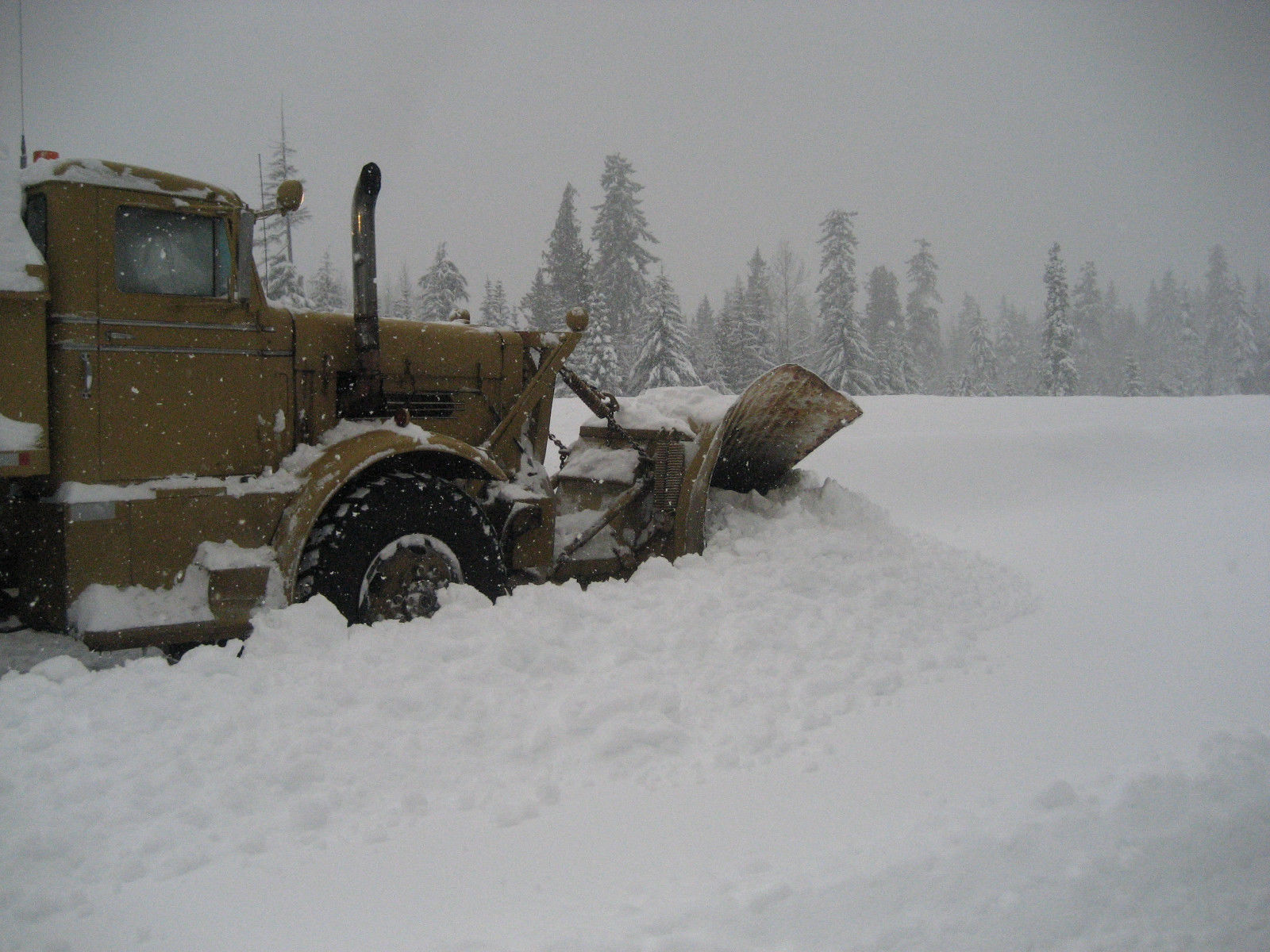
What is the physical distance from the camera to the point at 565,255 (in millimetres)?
36688

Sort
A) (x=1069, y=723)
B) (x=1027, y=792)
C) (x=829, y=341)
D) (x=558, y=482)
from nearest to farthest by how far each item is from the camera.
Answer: (x=1027, y=792)
(x=1069, y=723)
(x=558, y=482)
(x=829, y=341)

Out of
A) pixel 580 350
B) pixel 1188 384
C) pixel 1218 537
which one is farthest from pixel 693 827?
pixel 1188 384

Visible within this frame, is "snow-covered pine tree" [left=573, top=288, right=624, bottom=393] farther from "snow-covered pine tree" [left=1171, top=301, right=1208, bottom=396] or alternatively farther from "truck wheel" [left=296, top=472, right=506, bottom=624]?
"snow-covered pine tree" [left=1171, top=301, right=1208, bottom=396]

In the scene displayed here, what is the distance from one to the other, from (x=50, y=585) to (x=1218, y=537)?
10.2m

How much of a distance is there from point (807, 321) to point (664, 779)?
69.4 meters

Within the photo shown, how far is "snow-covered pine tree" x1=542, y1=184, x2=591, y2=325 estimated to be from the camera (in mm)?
35688

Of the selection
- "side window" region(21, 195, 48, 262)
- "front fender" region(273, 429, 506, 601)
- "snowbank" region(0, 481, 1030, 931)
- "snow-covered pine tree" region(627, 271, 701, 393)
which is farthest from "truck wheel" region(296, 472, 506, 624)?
"snow-covered pine tree" region(627, 271, 701, 393)

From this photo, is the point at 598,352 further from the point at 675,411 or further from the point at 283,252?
the point at 675,411

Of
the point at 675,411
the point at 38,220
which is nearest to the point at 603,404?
the point at 675,411

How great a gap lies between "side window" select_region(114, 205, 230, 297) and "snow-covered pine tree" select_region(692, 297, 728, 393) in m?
18.2

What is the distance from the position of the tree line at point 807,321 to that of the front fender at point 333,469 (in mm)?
15326

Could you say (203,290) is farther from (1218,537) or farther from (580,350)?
(580,350)

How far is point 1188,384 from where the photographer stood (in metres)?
62.8

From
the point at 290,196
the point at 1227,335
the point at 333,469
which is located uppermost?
the point at 1227,335
